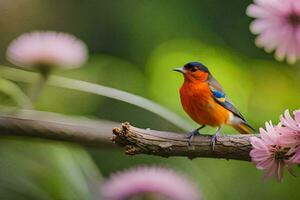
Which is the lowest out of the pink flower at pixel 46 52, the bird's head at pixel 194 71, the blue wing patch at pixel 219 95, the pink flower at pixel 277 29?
the pink flower at pixel 277 29

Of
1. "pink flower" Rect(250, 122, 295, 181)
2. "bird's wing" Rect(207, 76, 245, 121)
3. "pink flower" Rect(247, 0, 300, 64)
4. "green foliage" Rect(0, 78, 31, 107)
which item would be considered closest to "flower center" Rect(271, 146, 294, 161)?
"pink flower" Rect(250, 122, 295, 181)

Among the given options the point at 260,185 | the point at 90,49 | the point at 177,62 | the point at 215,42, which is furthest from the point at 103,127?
the point at 90,49

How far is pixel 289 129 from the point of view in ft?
2.43

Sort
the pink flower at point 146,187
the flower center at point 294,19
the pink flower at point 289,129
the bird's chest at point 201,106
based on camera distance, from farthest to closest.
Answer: the pink flower at point 146,187
the bird's chest at point 201,106
the flower center at point 294,19
the pink flower at point 289,129

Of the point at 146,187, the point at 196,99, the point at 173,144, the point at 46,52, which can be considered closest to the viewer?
the point at 173,144

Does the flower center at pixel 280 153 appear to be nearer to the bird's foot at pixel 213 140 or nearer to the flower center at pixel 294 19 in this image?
the bird's foot at pixel 213 140

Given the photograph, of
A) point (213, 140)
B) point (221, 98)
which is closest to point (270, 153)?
point (213, 140)

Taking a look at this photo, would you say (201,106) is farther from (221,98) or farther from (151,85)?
(151,85)

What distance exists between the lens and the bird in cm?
108

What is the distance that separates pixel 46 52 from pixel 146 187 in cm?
33

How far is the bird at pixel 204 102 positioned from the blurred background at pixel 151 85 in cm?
16

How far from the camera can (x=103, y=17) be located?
3078 millimetres

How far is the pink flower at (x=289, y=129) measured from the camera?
2.40 feet

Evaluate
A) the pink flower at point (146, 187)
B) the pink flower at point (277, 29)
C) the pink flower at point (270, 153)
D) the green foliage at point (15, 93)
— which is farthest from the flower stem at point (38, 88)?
the pink flower at point (270, 153)
